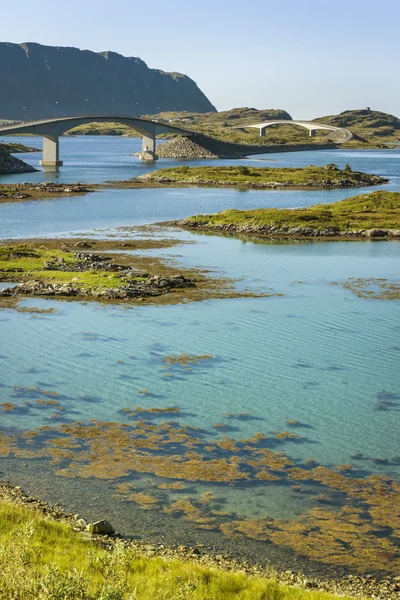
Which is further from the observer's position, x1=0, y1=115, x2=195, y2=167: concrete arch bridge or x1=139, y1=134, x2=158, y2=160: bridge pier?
x1=139, y1=134, x2=158, y2=160: bridge pier

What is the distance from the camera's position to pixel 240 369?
29406 mm

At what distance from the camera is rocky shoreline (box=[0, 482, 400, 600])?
1509 cm

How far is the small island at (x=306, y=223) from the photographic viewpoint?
6694cm

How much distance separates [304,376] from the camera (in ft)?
94.2

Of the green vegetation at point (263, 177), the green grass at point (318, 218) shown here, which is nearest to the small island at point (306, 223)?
the green grass at point (318, 218)

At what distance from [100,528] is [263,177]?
364 feet

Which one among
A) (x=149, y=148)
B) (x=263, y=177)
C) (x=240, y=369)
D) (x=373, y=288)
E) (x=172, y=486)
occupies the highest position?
(x=149, y=148)

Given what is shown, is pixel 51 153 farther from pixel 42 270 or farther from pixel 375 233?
pixel 42 270

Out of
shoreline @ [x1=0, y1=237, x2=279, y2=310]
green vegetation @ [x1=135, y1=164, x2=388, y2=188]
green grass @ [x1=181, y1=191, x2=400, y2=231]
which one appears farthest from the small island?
green vegetation @ [x1=135, y1=164, x2=388, y2=188]

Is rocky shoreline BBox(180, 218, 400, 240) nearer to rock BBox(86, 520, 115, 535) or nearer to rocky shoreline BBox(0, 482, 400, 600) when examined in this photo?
rocky shoreline BBox(0, 482, 400, 600)

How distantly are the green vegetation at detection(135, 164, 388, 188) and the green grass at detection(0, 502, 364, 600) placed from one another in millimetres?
104175

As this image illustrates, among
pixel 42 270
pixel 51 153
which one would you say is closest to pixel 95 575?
pixel 42 270

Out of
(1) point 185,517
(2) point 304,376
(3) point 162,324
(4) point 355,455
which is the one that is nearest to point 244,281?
(3) point 162,324

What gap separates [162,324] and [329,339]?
7.38 meters
